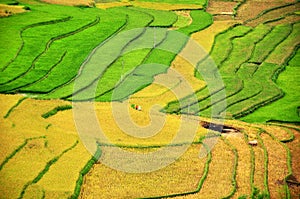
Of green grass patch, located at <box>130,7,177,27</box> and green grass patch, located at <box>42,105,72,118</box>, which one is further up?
green grass patch, located at <box>130,7,177,27</box>

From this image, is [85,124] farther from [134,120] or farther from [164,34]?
[164,34]

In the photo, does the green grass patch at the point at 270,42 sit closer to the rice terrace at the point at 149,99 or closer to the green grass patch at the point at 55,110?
the rice terrace at the point at 149,99

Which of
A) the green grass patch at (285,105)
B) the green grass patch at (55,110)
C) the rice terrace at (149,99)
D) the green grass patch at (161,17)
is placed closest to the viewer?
the rice terrace at (149,99)

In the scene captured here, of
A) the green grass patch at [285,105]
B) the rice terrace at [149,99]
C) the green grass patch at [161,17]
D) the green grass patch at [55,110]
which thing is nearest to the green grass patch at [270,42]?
the rice terrace at [149,99]

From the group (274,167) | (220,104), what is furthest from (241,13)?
(274,167)

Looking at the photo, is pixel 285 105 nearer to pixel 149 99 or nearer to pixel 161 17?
pixel 149 99

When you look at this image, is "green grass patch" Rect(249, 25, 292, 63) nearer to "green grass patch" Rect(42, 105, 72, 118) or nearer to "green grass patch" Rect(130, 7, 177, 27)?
"green grass patch" Rect(130, 7, 177, 27)

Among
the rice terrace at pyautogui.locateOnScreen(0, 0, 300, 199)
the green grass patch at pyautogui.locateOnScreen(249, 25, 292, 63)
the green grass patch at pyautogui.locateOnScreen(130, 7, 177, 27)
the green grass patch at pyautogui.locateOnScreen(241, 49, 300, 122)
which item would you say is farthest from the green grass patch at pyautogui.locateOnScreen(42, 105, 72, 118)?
the green grass patch at pyautogui.locateOnScreen(130, 7, 177, 27)

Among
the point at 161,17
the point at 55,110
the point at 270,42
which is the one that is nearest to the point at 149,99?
the point at 55,110
